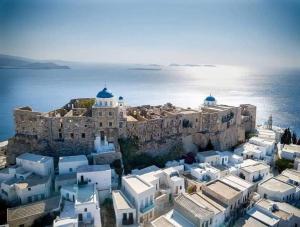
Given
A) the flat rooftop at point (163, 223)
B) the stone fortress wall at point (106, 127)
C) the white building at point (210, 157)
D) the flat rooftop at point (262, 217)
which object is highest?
the stone fortress wall at point (106, 127)

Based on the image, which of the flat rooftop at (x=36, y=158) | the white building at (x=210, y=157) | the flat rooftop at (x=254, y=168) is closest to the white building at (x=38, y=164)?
the flat rooftop at (x=36, y=158)

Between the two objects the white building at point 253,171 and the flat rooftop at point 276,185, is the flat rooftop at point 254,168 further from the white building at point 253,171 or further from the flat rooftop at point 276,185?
the flat rooftop at point 276,185

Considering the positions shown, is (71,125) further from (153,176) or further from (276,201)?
(276,201)

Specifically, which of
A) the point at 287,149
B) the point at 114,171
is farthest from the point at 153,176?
the point at 287,149

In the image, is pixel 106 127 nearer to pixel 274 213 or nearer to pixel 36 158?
pixel 36 158

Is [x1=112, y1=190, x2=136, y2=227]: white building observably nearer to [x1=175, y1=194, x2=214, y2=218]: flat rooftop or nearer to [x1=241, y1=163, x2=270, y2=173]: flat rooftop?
[x1=175, y1=194, x2=214, y2=218]: flat rooftop

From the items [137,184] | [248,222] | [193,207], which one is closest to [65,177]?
[137,184]
